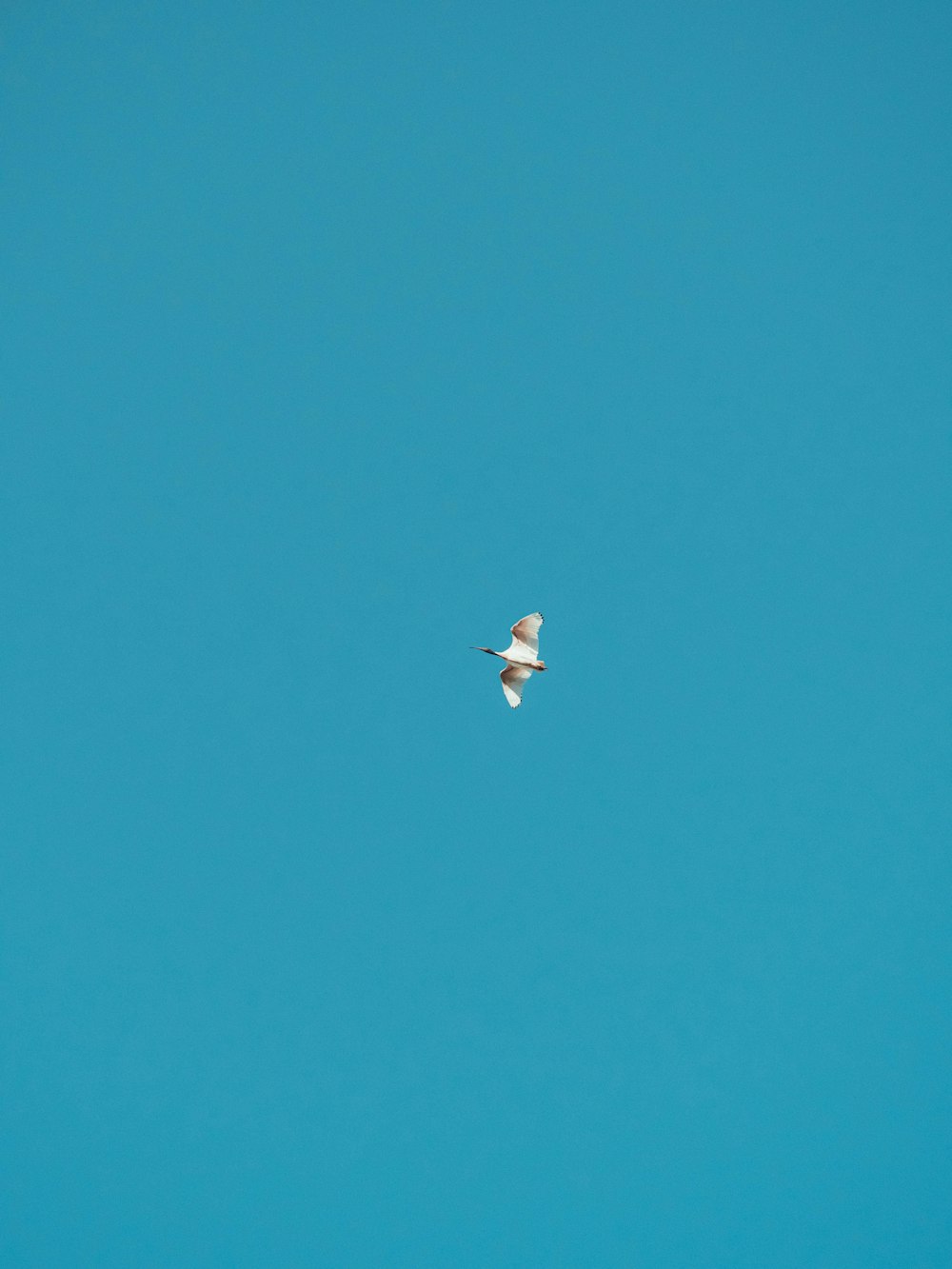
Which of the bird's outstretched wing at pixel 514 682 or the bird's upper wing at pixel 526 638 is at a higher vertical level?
the bird's upper wing at pixel 526 638

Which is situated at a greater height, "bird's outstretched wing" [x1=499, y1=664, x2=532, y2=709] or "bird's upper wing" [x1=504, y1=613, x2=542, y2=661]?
"bird's upper wing" [x1=504, y1=613, x2=542, y2=661]
